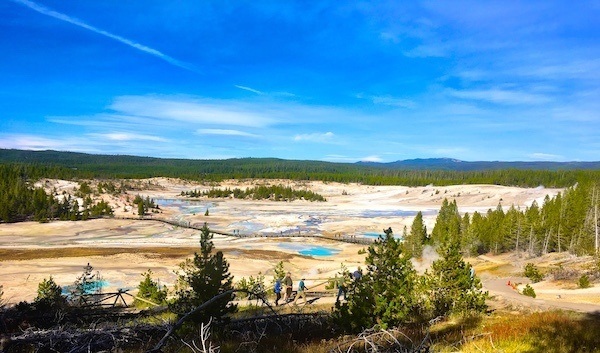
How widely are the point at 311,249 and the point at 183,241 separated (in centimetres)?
2038

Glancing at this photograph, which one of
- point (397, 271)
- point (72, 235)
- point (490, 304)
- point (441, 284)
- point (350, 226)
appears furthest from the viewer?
point (350, 226)

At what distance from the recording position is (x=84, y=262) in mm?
47094

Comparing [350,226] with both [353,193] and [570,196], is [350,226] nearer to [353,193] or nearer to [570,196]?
[570,196]

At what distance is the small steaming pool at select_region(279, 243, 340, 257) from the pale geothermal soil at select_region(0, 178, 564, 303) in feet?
0.53

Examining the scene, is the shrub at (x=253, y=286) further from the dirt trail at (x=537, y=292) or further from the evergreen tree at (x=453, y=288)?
the dirt trail at (x=537, y=292)

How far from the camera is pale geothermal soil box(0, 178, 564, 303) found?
4278 centimetres

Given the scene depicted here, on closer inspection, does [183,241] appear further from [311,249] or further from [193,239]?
[311,249]

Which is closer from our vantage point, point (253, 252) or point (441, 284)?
point (441, 284)

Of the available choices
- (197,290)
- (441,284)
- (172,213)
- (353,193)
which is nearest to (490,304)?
(441,284)

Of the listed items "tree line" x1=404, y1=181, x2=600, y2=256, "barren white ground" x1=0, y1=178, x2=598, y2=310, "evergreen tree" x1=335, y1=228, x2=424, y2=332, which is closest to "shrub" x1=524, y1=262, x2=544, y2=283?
"barren white ground" x1=0, y1=178, x2=598, y2=310

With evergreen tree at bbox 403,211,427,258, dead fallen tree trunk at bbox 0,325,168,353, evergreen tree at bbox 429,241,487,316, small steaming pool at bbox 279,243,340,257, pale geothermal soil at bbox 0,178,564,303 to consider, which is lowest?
small steaming pool at bbox 279,243,340,257

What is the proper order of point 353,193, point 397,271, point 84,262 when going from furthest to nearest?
point 353,193 → point 84,262 → point 397,271

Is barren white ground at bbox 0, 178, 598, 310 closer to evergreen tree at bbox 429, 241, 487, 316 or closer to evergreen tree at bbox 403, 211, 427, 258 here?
evergreen tree at bbox 403, 211, 427, 258

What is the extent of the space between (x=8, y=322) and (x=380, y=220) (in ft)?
295
